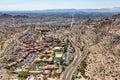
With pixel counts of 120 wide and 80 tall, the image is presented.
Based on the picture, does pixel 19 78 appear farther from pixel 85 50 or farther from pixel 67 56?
pixel 85 50

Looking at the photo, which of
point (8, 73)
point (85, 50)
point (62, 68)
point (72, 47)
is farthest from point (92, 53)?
point (8, 73)

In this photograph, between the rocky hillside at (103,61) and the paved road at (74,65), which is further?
the rocky hillside at (103,61)

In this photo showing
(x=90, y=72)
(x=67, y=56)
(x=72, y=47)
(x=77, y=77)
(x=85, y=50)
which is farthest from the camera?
(x=72, y=47)

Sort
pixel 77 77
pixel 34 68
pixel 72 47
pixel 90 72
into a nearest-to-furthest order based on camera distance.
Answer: pixel 77 77 → pixel 90 72 → pixel 34 68 → pixel 72 47

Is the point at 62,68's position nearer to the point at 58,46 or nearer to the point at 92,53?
the point at 92,53

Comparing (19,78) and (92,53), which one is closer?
(19,78)

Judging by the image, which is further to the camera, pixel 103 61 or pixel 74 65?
pixel 103 61

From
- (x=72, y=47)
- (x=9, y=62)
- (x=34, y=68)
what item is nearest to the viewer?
(x=34, y=68)

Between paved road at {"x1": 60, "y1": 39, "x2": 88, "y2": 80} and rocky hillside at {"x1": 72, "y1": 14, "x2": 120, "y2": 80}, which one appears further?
rocky hillside at {"x1": 72, "y1": 14, "x2": 120, "y2": 80}

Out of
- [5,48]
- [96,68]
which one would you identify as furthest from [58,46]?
[96,68]
